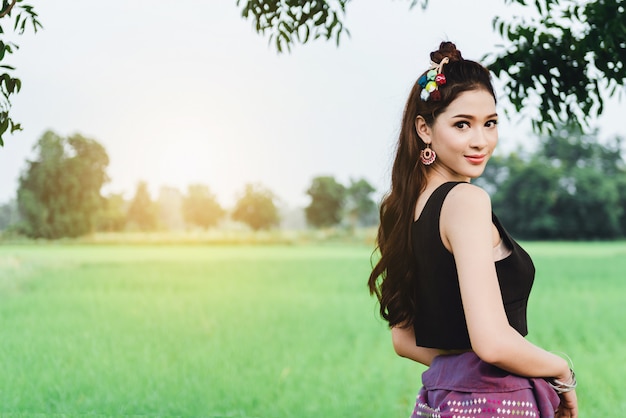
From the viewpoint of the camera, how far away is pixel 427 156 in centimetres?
150

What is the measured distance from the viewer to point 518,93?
9.93 ft

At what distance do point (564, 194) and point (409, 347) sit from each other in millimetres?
10525

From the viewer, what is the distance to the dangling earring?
1.49 m

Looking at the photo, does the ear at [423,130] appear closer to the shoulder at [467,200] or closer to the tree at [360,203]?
the shoulder at [467,200]

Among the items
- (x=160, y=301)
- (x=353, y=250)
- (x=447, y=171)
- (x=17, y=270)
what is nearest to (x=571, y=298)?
(x=353, y=250)

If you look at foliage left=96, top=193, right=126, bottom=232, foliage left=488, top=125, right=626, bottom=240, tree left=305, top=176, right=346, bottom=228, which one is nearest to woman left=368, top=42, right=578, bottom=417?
foliage left=96, top=193, right=126, bottom=232

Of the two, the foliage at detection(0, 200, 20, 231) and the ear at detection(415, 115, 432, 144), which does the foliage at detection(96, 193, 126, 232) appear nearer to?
the foliage at detection(0, 200, 20, 231)

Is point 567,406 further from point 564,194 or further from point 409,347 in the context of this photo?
point 564,194

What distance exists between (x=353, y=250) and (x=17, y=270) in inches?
141

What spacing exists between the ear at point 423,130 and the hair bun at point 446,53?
0.38ft

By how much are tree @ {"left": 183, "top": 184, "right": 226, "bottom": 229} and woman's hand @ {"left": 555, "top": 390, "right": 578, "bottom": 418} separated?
610 centimetres

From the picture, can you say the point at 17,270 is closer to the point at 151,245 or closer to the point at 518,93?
the point at 151,245

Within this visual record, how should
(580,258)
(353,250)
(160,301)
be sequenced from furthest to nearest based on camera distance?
1. (580,258)
2. (353,250)
3. (160,301)

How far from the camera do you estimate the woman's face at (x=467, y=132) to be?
1.46 meters
